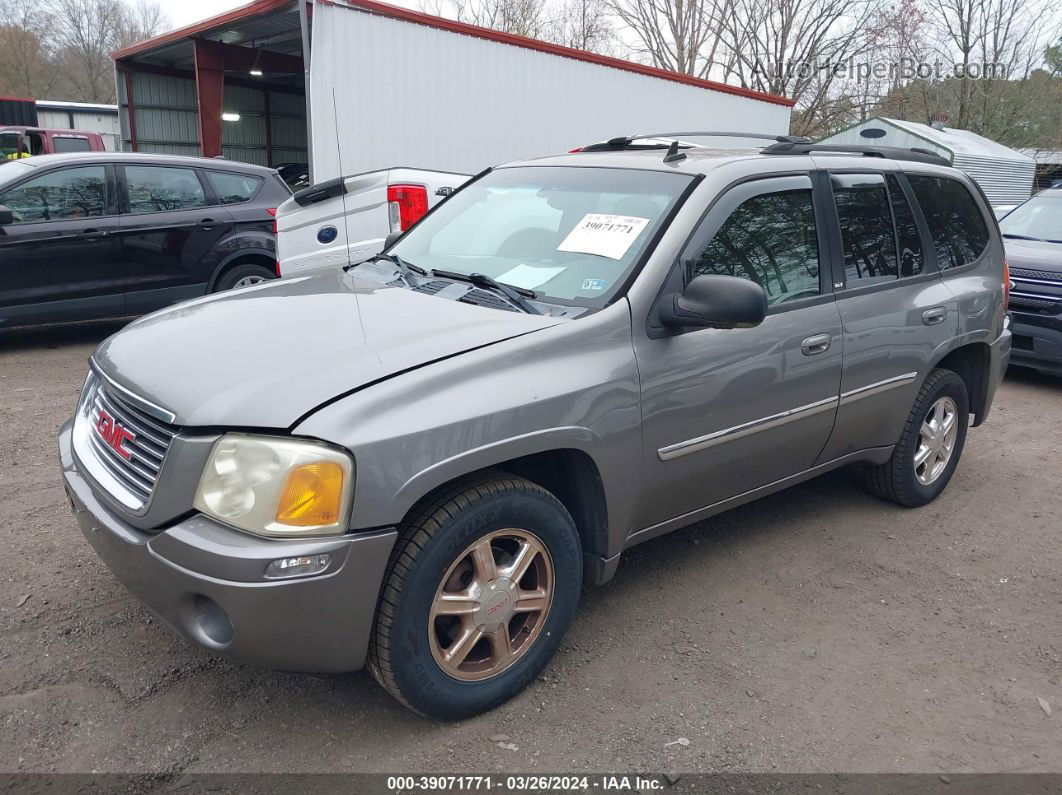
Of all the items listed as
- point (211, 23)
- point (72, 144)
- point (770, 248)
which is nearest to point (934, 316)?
point (770, 248)

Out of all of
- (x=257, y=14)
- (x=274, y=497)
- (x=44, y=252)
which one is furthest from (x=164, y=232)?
(x=274, y=497)

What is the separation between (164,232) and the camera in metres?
7.49

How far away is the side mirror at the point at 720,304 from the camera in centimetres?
283

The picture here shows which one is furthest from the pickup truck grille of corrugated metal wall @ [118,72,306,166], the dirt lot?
corrugated metal wall @ [118,72,306,166]

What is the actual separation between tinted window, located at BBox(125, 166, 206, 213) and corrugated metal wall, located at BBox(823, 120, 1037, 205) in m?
15.2

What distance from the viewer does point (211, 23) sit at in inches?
476

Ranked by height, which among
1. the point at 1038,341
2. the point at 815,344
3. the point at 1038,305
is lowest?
the point at 1038,341

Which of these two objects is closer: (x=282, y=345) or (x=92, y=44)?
(x=282, y=345)

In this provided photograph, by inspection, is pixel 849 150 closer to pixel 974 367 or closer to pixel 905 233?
pixel 905 233

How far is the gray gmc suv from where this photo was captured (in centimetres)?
230

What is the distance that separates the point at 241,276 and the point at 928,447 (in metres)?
6.10

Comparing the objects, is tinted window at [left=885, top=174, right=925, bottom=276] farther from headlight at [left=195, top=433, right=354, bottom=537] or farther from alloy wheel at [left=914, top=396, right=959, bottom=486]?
headlight at [left=195, top=433, right=354, bottom=537]

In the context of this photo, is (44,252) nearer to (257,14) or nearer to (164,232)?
(164,232)

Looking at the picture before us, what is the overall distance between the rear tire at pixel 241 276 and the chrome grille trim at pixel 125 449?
17.2ft
